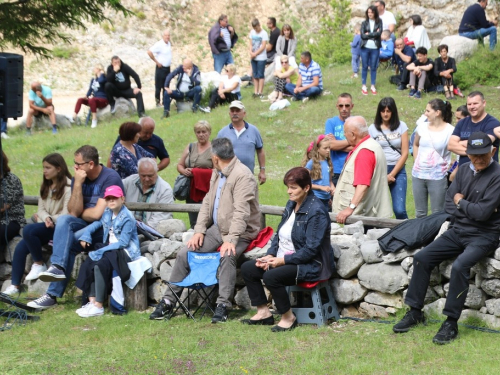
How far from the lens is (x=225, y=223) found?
321 inches

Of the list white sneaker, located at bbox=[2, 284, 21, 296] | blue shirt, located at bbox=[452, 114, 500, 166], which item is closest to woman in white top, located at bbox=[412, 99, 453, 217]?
blue shirt, located at bbox=[452, 114, 500, 166]

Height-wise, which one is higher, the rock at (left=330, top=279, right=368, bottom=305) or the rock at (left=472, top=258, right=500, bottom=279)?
the rock at (left=472, top=258, right=500, bottom=279)

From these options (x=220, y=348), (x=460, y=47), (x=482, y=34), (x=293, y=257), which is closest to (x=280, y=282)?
(x=293, y=257)

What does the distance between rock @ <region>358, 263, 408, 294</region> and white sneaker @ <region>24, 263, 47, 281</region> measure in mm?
3852

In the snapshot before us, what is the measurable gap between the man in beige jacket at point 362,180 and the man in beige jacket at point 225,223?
0.97m

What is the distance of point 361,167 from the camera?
819 cm

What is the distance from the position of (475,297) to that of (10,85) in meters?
5.20

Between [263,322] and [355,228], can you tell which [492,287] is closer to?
[355,228]

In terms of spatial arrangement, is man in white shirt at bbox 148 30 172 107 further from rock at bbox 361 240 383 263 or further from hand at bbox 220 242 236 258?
rock at bbox 361 240 383 263

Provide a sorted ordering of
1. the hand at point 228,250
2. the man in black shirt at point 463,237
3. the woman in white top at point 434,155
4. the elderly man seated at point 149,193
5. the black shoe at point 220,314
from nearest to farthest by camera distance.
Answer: the man in black shirt at point 463,237 < the black shoe at point 220,314 < the hand at point 228,250 < the woman in white top at point 434,155 < the elderly man seated at point 149,193

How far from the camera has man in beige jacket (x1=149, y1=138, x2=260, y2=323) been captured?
7910mm

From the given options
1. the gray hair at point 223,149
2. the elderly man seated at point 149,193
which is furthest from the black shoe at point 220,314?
the elderly man seated at point 149,193

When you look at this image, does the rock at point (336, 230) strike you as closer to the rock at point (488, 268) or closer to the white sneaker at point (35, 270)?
the rock at point (488, 268)

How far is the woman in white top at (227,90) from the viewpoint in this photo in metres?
19.1
